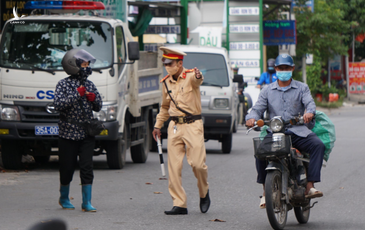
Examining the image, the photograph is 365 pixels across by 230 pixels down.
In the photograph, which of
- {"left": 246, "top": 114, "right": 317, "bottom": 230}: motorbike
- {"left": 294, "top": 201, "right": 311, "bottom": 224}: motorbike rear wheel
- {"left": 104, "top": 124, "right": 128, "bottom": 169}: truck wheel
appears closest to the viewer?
{"left": 246, "top": 114, "right": 317, "bottom": 230}: motorbike

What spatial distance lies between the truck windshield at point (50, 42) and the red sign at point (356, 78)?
3463cm

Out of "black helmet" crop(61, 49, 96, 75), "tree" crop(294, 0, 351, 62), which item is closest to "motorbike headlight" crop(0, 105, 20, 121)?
"black helmet" crop(61, 49, 96, 75)

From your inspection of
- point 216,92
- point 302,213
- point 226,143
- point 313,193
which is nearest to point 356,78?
point 226,143

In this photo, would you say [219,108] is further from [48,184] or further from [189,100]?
[189,100]

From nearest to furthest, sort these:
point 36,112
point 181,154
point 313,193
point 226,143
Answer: point 313,193 → point 181,154 → point 36,112 → point 226,143

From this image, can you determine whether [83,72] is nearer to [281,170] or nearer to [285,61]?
[285,61]

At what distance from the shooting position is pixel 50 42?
1130cm

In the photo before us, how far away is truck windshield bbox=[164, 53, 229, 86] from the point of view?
15.0 metres

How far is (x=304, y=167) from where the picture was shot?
22.4 feet

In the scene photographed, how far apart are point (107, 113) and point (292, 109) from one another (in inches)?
185

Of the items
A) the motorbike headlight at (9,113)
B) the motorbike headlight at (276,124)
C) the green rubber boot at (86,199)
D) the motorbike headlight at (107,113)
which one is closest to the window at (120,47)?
the motorbike headlight at (107,113)

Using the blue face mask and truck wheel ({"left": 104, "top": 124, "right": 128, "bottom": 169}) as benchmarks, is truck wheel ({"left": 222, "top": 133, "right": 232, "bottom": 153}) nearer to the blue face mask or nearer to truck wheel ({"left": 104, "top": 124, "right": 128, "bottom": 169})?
truck wheel ({"left": 104, "top": 124, "right": 128, "bottom": 169})

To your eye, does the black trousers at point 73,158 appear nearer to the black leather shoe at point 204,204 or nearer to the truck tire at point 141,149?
the black leather shoe at point 204,204

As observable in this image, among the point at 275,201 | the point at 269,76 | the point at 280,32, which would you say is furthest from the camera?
the point at 280,32
